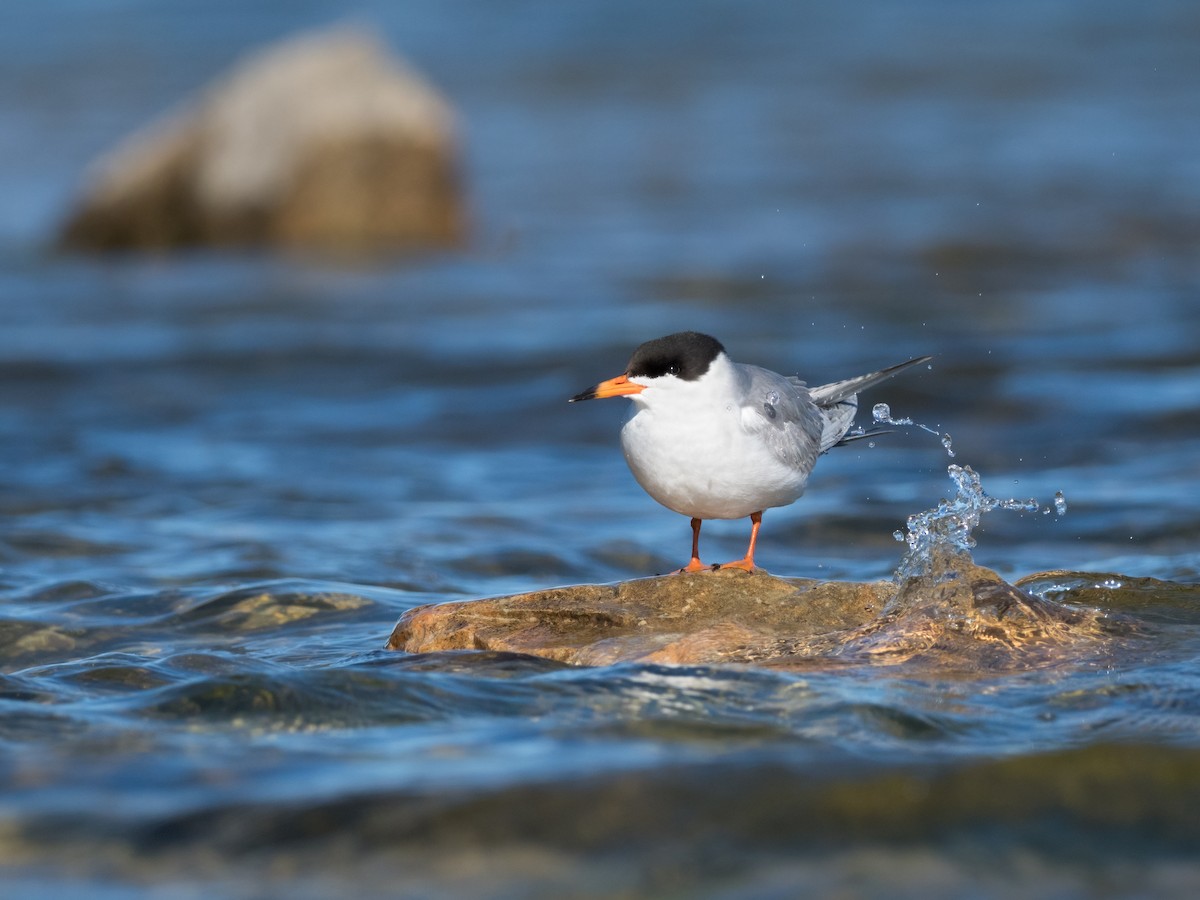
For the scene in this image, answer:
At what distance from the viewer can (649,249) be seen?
51.6 feet

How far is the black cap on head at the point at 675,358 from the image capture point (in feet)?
17.2

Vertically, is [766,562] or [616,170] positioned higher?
[616,170]

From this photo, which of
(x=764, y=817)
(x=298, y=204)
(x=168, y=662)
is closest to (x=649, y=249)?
(x=298, y=204)

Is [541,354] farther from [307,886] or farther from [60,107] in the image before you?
[60,107]

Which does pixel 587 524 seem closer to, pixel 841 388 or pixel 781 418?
pixel 841 388

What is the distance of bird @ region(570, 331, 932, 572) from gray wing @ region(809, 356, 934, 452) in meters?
0.54

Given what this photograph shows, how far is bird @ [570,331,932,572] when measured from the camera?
5.19 metres

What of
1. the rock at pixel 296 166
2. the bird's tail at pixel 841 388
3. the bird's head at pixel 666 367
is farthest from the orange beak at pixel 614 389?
the rock at pixel 296 166

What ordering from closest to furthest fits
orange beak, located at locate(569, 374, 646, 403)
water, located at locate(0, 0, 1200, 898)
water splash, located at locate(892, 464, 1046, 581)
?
water, located at locate(0, 0, 1200, 898) → orange beak, located at locate(569, 374, 646, 403) → water splash, located at locate(892, 464, 1046, 581)

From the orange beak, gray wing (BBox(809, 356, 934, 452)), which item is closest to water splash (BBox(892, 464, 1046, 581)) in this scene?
gray wing (BBox(809, 356, 934, 452))

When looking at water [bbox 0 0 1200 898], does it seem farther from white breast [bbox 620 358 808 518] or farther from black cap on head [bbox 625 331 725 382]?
black cap on head [bbox 625 331 725 382]

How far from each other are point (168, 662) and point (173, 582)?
1555 millimetres

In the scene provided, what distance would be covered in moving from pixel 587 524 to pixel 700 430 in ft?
8.93

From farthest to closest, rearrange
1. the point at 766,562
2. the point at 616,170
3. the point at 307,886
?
the point at 616,170
the point at 766,562
the point at 307,886
